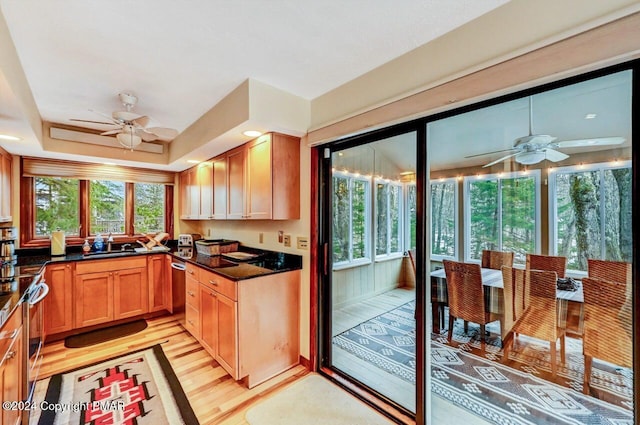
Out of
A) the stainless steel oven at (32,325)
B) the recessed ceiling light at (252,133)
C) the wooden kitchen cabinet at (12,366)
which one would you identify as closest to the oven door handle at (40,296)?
the stainless steel oven at (32,325)

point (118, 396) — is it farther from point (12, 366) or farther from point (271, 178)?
point (271, 178)

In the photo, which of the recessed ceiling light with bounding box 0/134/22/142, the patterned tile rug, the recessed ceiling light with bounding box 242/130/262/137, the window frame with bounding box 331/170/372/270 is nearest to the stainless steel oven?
the recessed ceiling light with bounding box 0/134/22/142

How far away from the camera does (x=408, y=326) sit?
223 cm

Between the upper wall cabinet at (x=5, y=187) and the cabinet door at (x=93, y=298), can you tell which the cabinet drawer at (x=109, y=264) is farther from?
the upper wall cabinet at (x=5, y=187)

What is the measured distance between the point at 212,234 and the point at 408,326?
3.17m

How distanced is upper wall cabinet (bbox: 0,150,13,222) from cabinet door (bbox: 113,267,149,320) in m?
1.17

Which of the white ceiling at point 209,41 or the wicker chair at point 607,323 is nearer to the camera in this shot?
the wicker chair at point 607,323

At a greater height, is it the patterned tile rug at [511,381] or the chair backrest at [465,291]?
the chair backrest at [465,291]

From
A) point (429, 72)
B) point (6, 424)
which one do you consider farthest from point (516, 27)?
point (6, 424)

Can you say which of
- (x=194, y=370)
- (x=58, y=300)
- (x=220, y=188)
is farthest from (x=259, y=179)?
(x=58, y=300)

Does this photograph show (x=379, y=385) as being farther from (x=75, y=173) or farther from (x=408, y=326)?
(x=75, y=173)

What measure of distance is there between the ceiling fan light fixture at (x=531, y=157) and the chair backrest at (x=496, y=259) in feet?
1.80

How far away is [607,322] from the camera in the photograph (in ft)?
4.23

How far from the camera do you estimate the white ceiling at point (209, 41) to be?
4.66 ft
